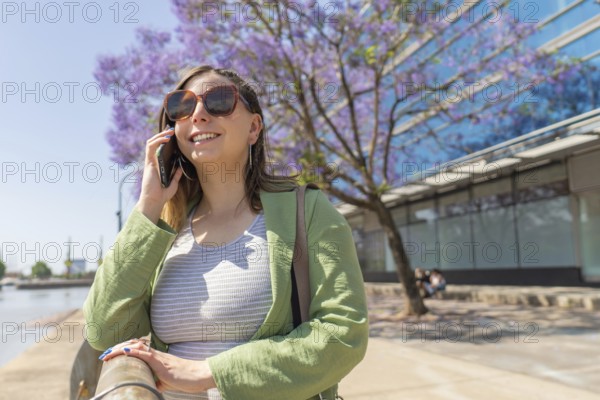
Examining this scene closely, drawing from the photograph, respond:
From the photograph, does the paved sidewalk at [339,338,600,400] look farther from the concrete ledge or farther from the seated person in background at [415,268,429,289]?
the seated person in background at [415,268,429,289]

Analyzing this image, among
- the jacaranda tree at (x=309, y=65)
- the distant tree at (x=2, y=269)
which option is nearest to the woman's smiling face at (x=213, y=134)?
the jacaranda tree at (x=309, y=65)

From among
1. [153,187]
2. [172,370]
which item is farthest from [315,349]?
[153,187]

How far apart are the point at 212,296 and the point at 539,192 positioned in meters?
17.1

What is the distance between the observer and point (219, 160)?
1.61 m

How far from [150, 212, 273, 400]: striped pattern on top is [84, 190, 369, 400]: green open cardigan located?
4 cm

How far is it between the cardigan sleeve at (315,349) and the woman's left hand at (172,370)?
3cm

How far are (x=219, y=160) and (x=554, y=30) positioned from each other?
55.3ft

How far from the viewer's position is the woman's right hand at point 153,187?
1.52m

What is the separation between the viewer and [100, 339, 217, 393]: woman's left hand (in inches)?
46.7

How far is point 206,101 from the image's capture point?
161cm

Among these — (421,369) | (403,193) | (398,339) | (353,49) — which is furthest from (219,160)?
(403,193)

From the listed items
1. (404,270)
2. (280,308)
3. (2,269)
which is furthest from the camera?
(2,269)

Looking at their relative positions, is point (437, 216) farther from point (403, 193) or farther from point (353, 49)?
point (353, 49)

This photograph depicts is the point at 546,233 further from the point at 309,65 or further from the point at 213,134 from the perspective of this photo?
the point at 213,134
